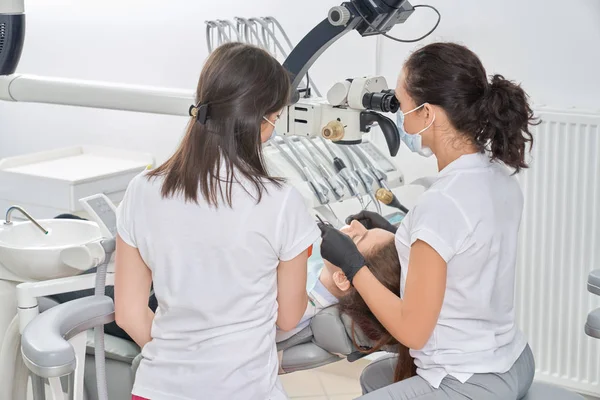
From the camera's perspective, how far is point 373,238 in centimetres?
188

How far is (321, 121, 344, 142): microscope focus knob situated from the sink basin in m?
0.62

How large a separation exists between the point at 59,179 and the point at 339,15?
64.9 inches

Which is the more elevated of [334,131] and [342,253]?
[334,131]

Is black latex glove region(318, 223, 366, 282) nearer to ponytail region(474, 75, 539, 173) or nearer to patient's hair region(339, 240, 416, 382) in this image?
patient's hair region(339, 240, 416, 382)

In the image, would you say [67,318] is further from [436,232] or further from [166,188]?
[436,232]

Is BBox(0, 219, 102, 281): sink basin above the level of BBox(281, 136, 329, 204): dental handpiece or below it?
below

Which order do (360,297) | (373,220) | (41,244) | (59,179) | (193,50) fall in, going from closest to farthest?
(360,297)
(373,220)
(41,244)
(59,179)
(193,50)

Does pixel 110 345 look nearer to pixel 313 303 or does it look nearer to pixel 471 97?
pixel 313 303

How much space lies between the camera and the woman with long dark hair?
4.79ft

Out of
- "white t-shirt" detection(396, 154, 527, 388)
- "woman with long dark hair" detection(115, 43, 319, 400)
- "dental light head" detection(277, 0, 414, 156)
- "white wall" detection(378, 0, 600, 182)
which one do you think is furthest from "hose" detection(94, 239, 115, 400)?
"white wall" detection(378, 0, 600, 182)

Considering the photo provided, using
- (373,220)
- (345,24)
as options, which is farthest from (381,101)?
(373,220)

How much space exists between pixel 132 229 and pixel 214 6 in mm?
2119

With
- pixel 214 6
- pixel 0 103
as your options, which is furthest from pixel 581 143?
pixel 0 103

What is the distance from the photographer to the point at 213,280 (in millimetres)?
1478
